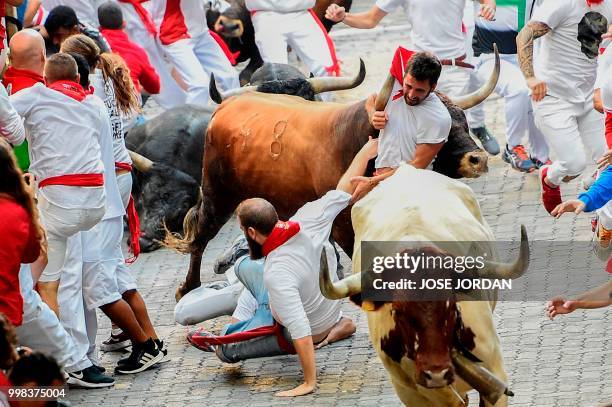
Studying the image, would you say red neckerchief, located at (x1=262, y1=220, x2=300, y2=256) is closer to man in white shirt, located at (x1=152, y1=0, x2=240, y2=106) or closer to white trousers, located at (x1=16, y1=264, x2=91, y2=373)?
white trousers, located at (x1=16, y1=264, x2=91, y2=373)

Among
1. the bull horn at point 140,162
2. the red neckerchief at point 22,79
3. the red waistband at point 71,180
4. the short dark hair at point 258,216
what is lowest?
the bull horn at point 140,162

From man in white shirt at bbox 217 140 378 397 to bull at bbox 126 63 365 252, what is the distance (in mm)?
2299

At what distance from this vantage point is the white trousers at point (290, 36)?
48.5 feet

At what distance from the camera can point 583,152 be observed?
40.3 ft

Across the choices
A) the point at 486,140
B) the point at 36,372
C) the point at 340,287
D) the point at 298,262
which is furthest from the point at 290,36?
the point at 36,372

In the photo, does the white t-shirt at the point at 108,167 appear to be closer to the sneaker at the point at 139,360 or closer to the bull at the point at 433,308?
the sneaker at the point at 139,360

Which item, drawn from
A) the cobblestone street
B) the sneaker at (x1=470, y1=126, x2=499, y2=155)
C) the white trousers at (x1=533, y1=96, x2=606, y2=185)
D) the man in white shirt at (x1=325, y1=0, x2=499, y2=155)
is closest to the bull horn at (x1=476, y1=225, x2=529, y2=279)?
the cobblestone street

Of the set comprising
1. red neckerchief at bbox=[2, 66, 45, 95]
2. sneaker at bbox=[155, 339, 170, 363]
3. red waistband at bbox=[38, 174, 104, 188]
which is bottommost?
sneaker at bbox=[155, 339, 170, 363]

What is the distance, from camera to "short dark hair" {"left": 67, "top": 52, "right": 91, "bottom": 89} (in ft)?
33.1

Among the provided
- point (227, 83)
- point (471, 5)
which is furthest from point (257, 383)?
point (471, 5)

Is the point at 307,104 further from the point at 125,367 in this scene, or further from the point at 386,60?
the point at 386,60

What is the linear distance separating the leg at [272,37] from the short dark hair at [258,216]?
5400mm

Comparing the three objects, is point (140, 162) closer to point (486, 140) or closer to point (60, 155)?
point (60, 155)

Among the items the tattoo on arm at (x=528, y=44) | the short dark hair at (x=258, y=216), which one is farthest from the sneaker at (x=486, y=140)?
the short dark hair at (x=258, y=216)
